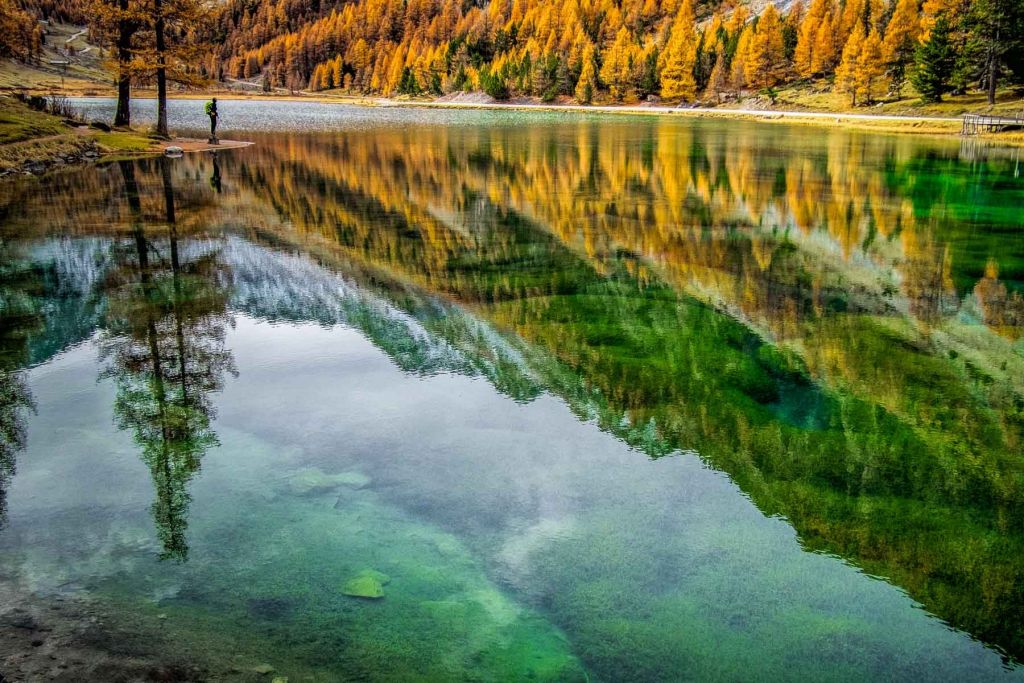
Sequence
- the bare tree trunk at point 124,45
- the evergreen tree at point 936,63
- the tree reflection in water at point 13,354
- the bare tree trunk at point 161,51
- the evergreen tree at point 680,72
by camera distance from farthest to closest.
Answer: the evergreen tree at point 680,72
the evergreen tree at point 936,63
the bare tree trunk at point 161,51
the bare tree trunk at point 124,45
the tree reflection in water at point 13,354

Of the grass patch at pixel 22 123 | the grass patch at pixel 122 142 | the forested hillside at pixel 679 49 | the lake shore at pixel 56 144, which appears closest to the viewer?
the lake shore at pixel 56 144

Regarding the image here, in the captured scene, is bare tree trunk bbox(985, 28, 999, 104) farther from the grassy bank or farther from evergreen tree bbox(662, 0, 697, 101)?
the grassy bank

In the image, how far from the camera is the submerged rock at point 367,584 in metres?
6.64

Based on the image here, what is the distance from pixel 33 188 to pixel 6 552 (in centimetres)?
2652

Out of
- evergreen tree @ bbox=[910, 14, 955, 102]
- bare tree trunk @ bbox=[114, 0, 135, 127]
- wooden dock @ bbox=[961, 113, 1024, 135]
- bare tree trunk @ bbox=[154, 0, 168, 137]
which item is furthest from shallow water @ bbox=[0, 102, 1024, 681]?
evergreen tree @ bbox=[910, 14, 955, 102]

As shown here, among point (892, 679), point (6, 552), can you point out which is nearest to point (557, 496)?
point (892, 679)

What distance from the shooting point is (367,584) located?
679cm

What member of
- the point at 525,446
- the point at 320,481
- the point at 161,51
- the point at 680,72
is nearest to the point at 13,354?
the point at 320,481

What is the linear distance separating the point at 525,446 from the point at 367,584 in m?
3.27

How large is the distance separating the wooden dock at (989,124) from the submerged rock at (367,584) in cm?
6671

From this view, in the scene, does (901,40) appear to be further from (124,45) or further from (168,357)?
(168,357)

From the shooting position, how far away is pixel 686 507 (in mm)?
8203

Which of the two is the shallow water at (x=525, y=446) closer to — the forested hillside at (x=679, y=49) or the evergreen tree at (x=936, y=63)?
the forested hillside at (x=679, y=49)

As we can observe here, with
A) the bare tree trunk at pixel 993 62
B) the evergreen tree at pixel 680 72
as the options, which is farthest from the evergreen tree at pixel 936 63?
the evergreen tree at pixel 680 72
